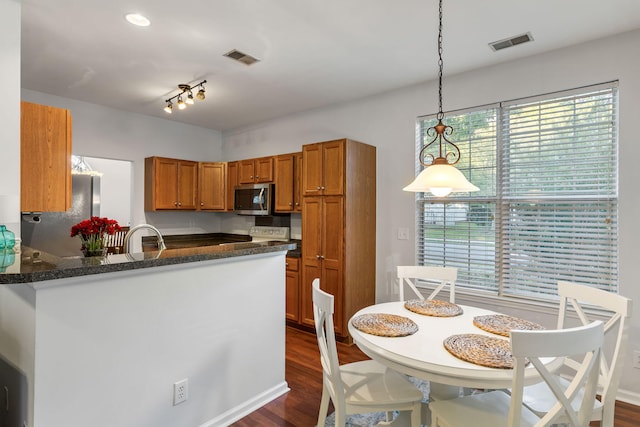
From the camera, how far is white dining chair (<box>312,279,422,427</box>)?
1643mm

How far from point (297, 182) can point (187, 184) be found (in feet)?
5.90

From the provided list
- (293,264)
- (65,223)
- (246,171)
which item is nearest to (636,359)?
(293,264)

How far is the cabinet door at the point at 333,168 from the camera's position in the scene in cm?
354

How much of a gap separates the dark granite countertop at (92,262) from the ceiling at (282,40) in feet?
5.30

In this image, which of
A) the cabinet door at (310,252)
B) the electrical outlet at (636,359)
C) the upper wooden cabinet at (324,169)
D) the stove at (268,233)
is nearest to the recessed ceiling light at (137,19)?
the upper wooden cabinet at (324,169)

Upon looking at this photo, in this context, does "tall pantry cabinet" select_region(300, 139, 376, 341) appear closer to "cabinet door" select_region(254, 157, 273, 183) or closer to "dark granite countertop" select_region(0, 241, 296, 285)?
"cabinet door" select_region(254, 157, 273, 183)

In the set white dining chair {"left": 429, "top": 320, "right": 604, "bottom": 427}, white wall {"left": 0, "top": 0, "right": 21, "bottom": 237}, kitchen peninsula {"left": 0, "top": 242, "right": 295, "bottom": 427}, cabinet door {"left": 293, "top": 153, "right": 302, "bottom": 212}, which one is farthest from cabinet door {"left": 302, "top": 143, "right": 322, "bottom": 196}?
white dining chair {"left": 429, "top": 320, "right": 604, "bottom": 427}

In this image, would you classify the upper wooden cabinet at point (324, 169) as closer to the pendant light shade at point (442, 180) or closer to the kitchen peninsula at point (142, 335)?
the kitchen peninsula at point (142, 335)

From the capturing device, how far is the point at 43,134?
8.05 feet

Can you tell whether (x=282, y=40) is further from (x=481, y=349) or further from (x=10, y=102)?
(x=481, y=349)

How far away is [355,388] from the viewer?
70.4 inches

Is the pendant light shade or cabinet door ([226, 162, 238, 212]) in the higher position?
cabinet door ([226, 162, 238, 212])

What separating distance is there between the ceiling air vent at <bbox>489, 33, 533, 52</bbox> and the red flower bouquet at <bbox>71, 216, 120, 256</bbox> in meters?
3.09

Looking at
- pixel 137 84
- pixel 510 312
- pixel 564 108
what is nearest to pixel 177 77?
pixel 137 84
